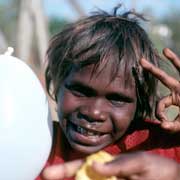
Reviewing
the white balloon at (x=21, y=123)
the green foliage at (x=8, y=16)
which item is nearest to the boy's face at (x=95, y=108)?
the white balloon at (x=21, y=123)

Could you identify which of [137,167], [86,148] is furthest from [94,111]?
[137,167]

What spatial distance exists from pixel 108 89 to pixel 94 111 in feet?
0.22

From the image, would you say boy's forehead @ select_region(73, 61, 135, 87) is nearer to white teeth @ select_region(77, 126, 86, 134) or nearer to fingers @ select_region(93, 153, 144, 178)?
white teeth @ select_region(77, 126, 86, 134)

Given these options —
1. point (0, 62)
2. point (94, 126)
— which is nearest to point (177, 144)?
point (94, 126)

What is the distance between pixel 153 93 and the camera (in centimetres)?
174

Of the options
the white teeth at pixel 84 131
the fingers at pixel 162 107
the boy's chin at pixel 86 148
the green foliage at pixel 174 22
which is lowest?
the green foliage at pixel 174 22

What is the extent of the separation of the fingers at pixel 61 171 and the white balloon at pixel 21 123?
0.14m

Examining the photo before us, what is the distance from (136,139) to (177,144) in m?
0.11

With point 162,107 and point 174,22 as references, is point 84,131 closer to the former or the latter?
point 162,107

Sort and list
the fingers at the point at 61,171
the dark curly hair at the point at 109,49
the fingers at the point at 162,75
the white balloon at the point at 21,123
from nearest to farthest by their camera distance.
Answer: the fingers at the point at 61,171
the white balloon at the point at 21,123
the fingers at the point at 162,75
the dark curly hair at the point at 109,49

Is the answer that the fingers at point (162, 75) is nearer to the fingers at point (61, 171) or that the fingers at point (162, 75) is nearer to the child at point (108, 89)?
the child at point (108, 89)

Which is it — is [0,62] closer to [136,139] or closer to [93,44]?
[93,44]

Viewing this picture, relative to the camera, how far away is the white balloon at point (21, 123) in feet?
4.51

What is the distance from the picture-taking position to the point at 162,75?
1.49 metres
